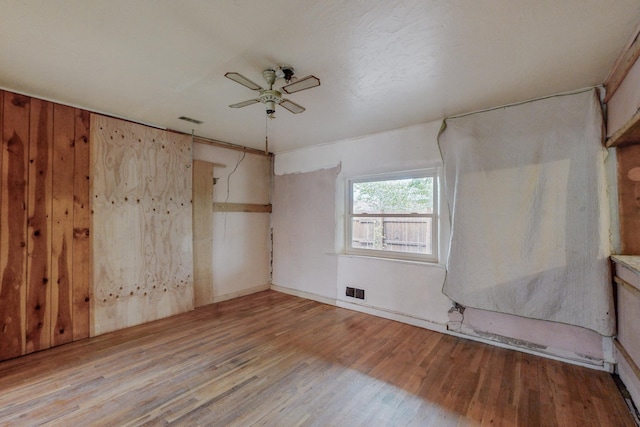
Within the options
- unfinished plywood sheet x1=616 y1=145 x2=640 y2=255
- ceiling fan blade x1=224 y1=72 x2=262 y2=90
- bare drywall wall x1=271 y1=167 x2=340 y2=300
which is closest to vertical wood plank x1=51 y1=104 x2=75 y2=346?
ceiling fan blade x1=224 y1=72 x2=262 y2=90

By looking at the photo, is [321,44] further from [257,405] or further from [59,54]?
[257,405]

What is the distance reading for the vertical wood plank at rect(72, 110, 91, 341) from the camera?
9.27 feet

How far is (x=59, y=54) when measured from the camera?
1.88 meters

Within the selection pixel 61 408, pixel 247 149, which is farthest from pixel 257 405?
pixel 247 149

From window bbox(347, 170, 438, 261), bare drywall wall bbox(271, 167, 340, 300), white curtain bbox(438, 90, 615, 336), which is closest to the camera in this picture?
white curtain bbox(438, 90, 615, 336)

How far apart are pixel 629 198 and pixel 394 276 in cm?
217

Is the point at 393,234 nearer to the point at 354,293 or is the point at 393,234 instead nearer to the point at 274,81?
the point at 354,293

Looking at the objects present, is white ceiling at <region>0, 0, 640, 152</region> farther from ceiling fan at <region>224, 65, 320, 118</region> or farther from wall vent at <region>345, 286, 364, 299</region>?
wall vent at <region>345, 286, 364, 299</region>

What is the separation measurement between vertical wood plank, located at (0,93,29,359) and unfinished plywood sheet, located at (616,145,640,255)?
5.16 meters

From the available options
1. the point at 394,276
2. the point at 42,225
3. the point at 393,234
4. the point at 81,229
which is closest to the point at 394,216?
the point at 393,234

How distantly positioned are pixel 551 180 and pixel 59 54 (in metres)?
3.98

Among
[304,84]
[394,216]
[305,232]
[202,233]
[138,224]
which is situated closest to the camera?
[304,84]

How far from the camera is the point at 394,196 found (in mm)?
3631

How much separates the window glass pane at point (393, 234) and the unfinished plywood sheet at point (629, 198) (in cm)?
155
